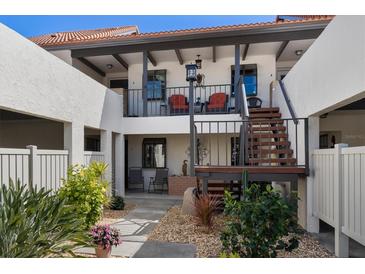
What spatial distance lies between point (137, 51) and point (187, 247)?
7.79m

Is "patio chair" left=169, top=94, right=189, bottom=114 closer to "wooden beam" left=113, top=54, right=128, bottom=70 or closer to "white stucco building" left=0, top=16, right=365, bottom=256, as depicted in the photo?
"white stucco building" left=0, top=16, right=365, bottom=256

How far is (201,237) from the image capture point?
5.57 m

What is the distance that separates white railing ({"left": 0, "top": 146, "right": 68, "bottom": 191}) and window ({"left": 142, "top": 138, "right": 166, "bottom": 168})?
614 centimetres

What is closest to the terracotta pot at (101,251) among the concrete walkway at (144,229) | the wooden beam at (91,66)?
the concrete walkway at (144,229)

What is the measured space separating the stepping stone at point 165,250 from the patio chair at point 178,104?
6.57 meters

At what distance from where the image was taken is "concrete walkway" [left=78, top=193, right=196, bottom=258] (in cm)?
471

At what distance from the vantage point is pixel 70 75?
655cm

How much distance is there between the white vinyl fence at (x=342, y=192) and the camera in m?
4.00

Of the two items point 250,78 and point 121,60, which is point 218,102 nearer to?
point 250,78

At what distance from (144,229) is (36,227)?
10.1 feet

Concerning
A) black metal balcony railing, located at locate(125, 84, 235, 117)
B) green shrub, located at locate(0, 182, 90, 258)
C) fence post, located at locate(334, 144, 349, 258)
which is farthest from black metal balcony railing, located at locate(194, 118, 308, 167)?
green shrub, located at locate(0, 182, 90, 258)

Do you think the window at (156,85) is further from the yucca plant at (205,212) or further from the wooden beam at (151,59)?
the yucca plant at (205,212)
